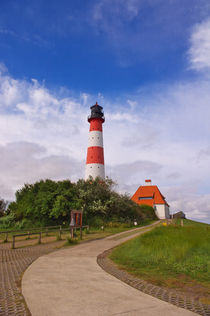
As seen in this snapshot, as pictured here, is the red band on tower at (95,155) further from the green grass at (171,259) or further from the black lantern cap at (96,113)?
the green grass at (171,259)

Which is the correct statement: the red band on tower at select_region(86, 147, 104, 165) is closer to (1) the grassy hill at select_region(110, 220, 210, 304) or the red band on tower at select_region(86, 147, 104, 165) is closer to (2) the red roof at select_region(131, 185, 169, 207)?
(2) the red roof at select_region(131, 185, 169, 207)

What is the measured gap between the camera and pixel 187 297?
4.57 meters

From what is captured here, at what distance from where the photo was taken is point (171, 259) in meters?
8.02

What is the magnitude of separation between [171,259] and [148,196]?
40.7 metres

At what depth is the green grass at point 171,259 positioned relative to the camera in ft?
20.2

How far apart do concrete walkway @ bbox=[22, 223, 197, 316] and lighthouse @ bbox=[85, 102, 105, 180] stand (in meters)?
27.1

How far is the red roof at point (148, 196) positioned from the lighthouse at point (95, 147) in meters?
16.9

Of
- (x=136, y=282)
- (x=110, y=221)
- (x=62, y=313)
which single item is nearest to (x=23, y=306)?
(x=62, y=313)

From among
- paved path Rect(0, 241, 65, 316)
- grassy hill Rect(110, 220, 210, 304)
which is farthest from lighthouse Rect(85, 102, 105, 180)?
paved path Rect(0, 241, 65, 316)

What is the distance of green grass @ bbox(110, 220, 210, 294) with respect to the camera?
6170 mm

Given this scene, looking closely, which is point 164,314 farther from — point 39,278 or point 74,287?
point 39,278

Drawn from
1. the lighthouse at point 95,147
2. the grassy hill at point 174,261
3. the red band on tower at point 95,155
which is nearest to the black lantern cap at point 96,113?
the lighthouse at point 95,147

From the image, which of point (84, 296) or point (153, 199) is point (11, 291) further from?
point (153, 199)

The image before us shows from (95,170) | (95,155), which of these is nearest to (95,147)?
(95,155)
